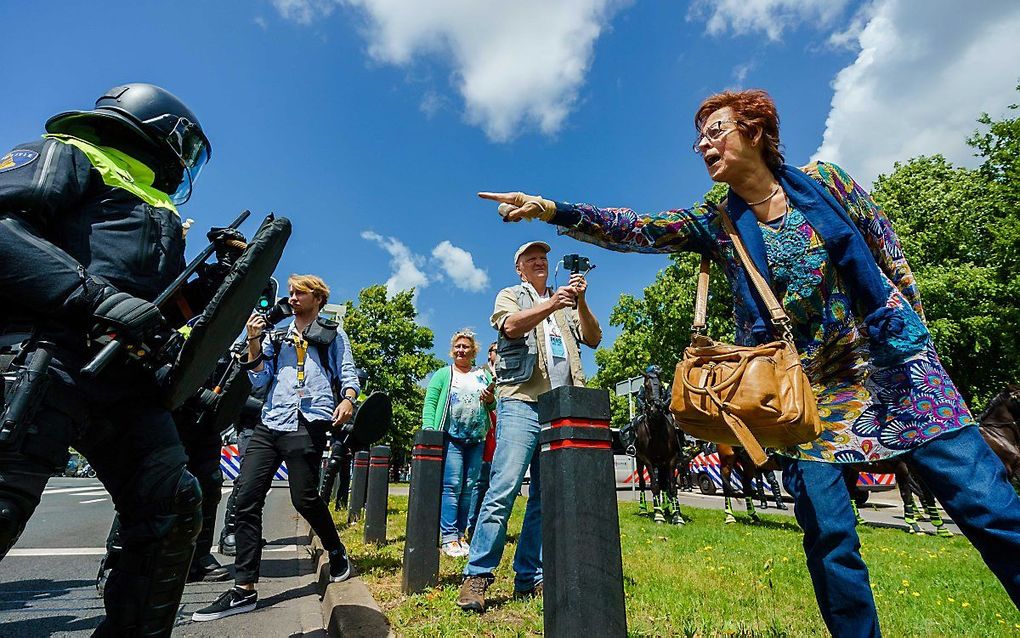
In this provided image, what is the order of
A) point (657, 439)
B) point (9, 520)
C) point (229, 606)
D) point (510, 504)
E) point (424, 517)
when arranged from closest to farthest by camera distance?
point (9, 520)
point (510, 504)
point (229, 606)
point (424, 517)
point (657, 439)

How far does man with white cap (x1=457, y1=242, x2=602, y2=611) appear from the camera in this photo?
3506 mm

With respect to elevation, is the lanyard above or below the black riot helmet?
below

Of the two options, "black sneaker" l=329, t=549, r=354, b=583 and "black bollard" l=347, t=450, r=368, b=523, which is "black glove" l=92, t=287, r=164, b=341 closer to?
"black sneaker" l=329, t=549, r=354, b=583

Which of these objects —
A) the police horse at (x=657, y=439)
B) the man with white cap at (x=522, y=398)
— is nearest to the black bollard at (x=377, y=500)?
the man with white cap at (x=522, y=398)

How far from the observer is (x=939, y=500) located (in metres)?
2.13

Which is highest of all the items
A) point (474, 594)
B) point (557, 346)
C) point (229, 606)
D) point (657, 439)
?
point (657, 439)

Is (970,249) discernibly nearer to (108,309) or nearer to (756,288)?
(756,288)

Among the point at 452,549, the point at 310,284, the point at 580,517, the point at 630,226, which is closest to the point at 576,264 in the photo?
the point at 630,226

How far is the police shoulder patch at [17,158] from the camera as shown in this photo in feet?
6.62

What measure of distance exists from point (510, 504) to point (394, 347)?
36353 millimetres

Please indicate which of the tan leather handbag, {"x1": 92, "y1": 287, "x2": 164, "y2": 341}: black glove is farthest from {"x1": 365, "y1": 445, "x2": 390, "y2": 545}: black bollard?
the tan leather handbag

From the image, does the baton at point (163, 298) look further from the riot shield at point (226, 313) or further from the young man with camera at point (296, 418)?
the young man with camera at point (296, 418)

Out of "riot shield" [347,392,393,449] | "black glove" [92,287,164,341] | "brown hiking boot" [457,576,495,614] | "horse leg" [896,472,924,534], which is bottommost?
"brown hiking boot" [457,576,495,614]

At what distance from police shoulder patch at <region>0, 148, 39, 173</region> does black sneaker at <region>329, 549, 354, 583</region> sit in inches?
131
